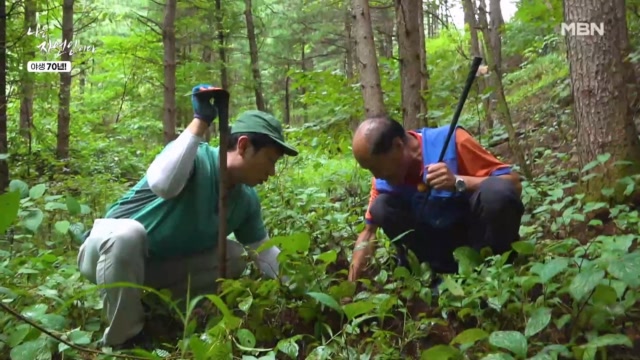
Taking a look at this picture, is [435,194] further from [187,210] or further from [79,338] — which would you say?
[79,338]

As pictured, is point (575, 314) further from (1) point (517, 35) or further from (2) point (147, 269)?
(1) point (517, 35)

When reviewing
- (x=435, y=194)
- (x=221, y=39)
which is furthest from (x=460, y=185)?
(x=221, y=39)

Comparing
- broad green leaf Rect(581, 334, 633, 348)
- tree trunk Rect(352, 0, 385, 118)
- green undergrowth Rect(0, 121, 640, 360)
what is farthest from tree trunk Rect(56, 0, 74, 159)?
broad green leaf Rect(581, 334, 633, 348)

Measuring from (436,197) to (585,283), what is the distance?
104cm

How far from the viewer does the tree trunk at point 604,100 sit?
→ 12.2 ft

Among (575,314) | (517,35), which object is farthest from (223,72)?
(575,314)

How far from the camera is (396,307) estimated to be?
99.4 inches

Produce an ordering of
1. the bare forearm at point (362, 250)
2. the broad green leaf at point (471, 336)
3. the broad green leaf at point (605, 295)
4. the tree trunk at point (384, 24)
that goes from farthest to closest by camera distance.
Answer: the tree trunk at point (384, 24) → the bare forearm at point (362, 250) → the broad green leaf at point (605, 295) → the broad green leaf at point (471, 336)

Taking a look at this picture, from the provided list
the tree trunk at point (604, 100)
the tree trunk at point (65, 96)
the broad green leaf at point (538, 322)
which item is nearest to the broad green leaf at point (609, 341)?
the broad green leaf at point (538, 322)

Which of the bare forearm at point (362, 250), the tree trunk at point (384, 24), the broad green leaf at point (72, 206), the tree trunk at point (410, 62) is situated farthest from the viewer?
the tree trunk at point (384, 24)

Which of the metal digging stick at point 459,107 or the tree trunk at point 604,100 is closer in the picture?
the metal digging stick at point 459,107

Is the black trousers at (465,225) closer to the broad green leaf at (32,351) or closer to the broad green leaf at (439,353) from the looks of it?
the broad green leaf at (439,353)

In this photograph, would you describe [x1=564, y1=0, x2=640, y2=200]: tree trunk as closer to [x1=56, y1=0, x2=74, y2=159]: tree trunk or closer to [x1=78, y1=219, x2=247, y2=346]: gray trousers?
[x1=78, y1=219, x2=247, y2=346]: gray trousers

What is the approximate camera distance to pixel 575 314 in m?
2.03
